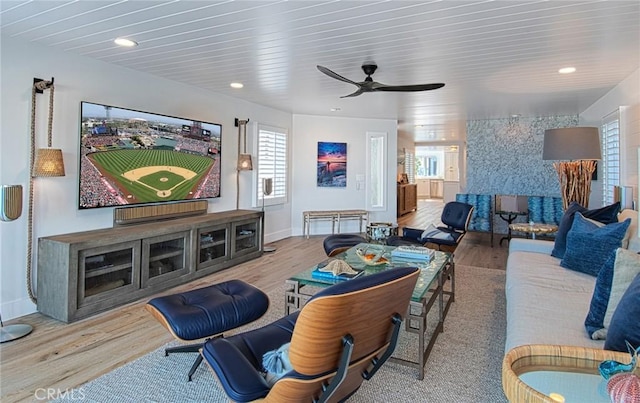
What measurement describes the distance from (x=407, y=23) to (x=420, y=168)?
14580mm

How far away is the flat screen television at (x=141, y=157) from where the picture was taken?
3.51m

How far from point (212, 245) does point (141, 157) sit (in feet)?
4.22

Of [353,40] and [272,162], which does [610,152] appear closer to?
[353,40]

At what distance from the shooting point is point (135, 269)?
344 cm

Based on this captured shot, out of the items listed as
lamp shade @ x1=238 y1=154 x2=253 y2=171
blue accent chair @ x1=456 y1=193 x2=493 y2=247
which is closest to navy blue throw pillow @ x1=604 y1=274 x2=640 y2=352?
lamp shade @ x1=238 y1=154 x2=253 y2=171

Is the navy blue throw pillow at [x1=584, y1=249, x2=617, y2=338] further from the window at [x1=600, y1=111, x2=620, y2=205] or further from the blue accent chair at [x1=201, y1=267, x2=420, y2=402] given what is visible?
the window at [x1=600, y1=111, x2=620, y2=205]

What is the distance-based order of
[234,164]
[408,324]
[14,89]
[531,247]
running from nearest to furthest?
[408,324], [14,89], [531,247], [234,164]

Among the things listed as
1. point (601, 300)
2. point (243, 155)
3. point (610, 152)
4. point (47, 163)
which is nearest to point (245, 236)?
point (243, 155)

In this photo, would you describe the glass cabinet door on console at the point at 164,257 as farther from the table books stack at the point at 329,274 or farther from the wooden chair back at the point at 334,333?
the wooden chair back at the point at 334,333

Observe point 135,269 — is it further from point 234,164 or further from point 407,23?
point 407,23

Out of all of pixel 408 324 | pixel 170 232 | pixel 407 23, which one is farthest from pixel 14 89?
pixel 408 324

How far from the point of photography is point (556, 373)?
3.87 ft

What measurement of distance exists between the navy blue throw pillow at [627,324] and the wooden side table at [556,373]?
130 mm

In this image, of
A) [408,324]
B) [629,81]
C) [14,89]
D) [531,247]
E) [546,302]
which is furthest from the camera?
[629,81]
